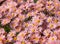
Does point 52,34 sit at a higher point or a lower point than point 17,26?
A: lower

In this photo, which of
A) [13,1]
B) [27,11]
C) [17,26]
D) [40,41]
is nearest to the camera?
[40,41]

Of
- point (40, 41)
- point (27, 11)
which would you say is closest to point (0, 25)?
point (27, 11)

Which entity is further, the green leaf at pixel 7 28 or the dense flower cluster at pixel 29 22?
the green leaf at pixel 7 28

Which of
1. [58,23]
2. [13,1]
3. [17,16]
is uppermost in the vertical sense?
[13,1]

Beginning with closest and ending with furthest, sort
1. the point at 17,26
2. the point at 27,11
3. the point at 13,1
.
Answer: the point at 17,26 → the point at 27,11 → the point at 13,1

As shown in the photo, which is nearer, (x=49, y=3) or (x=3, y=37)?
(x=3, y=37)

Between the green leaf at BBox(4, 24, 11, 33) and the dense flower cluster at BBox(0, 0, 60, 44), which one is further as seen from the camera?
the green leaf at BBox(4, 24, 11, 33)

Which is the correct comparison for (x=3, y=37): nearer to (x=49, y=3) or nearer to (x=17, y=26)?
(x=17, y=26)
